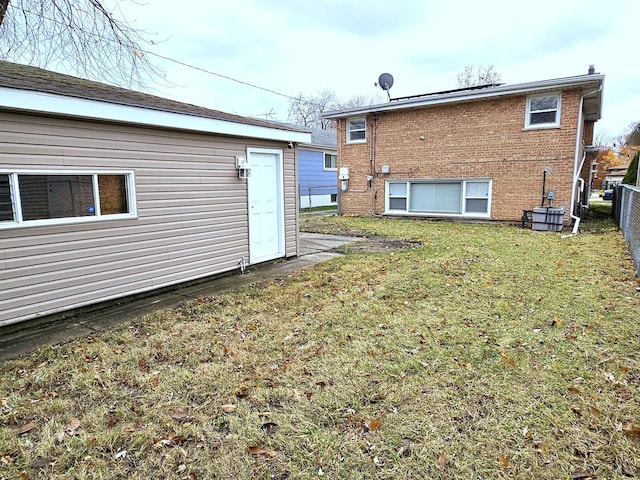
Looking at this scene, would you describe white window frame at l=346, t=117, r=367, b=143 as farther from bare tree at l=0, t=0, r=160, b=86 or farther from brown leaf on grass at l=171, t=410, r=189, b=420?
brown leaf on grass at l=171, t=410, r=189, b=420

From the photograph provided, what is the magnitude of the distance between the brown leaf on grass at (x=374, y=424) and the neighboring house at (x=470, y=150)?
11966 millimetres

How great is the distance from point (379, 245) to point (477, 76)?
3070 cm

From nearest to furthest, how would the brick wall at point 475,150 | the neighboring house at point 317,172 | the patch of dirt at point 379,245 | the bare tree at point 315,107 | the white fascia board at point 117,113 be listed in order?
the white fascia board at point 117,113 < the patch of dirt at point 379,245 < the brick wall at point 475,150 < the neighboring house at point 317,172 < the bare tree at point 315,107

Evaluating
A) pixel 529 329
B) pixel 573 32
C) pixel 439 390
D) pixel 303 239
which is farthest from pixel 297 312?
pixel 573 32

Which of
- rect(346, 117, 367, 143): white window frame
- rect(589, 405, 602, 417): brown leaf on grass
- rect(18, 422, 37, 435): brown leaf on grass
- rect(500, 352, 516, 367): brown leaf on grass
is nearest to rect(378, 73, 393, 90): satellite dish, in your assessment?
rect(346, 117, 367, 143): white window frame

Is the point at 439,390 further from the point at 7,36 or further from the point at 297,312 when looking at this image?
the point at 7,36

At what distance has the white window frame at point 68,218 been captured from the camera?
4066 millimetres

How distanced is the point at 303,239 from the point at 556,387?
326 inches

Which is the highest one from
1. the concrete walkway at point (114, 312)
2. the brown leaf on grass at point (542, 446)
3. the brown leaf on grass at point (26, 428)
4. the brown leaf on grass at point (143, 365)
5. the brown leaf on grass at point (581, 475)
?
the concrete walkway at point (114, 312)

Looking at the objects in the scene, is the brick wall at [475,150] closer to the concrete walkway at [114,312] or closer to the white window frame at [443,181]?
the white window frame at [443,181]

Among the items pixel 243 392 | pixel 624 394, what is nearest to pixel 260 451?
pixel 243 392

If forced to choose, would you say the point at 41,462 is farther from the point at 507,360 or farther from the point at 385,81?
the point at 385,81

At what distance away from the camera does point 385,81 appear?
689 inches

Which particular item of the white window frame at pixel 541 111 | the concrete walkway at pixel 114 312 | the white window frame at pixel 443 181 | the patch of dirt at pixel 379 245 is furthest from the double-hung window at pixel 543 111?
the concrete walkway at pixel 114 312
